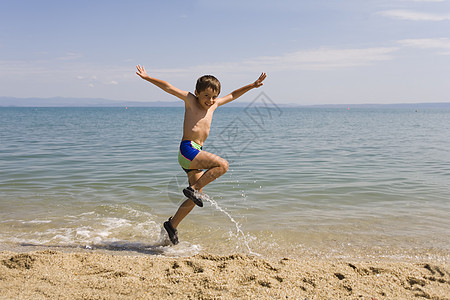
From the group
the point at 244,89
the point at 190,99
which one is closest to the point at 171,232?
the point at 190,99

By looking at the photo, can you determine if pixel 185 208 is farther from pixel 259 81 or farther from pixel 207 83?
pixel 259 81

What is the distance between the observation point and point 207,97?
502cm

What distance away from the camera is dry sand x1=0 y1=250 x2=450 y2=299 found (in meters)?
3.42

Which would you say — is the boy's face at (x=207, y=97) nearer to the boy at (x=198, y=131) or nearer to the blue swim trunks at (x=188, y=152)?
the boy at (x=198, y=131)

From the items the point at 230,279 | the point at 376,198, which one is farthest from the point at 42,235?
the point at 376,198

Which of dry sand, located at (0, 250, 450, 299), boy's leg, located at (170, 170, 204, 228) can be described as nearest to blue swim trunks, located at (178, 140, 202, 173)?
boy's leg, located at (170, 170, 204, 228)

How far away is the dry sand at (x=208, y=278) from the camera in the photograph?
342cm

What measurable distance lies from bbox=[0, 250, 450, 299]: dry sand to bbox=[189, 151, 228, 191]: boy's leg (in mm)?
971

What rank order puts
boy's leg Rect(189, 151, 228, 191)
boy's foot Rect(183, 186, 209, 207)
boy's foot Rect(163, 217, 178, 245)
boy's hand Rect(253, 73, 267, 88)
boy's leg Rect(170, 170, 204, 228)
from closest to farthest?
boy's foot Rect(183, 186, 209, 207) → boy's leg Rect(189, 151, 228, 191) → boy's leg Rect(170, 170, 204, 228) → boy's foot Rect(163, 217, 178, 245) → boy's hand Rect(253, 73, 267, 88)

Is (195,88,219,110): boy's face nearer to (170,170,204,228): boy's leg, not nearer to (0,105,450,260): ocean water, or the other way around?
(170,170,204,228): boy's leg

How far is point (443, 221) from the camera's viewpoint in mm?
6566

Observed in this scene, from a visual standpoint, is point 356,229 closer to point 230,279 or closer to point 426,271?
point 426,271

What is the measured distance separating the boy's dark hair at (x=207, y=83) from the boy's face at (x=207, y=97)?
0.04 metres

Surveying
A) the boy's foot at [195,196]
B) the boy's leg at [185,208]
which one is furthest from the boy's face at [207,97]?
the boy's foot at [195,196]
